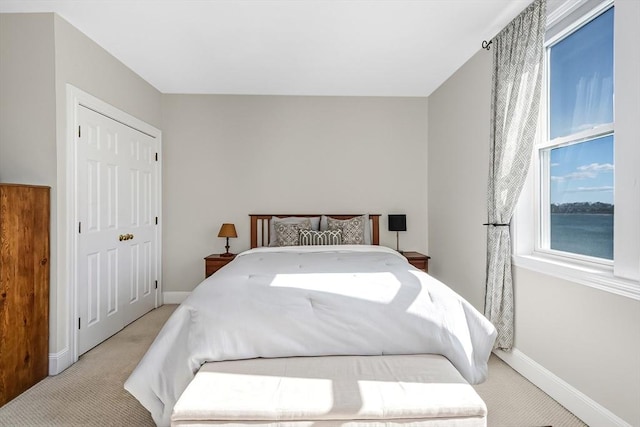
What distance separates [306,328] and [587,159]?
2008mm

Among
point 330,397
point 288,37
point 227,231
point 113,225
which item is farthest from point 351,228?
point 330,397

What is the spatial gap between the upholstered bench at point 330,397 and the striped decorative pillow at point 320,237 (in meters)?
2.22

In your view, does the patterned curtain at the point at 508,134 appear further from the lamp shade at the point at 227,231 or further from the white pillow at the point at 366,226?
the lamp shade at the point at 227,231

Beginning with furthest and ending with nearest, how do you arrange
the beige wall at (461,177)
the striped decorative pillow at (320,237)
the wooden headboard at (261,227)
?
the wooden headboard at (261,227) → the striped decorative pillow at (320,237) → the beige wall at (461,177)

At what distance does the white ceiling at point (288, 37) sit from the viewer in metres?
2.54

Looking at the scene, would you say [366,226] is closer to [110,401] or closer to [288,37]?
[288,37]

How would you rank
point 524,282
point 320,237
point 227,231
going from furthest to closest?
point 227,231, point 320,237, point 524,282

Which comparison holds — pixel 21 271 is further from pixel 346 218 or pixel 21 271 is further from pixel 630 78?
pixel 630 78

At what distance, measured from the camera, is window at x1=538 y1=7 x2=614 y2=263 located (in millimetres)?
2072

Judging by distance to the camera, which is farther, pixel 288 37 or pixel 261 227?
pixel 261 227

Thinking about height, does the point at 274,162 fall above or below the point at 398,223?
above

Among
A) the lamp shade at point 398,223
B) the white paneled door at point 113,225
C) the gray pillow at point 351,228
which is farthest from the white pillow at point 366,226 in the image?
the white paneled door at point 113,225

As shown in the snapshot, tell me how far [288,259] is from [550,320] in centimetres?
192

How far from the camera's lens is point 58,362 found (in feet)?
8.70
